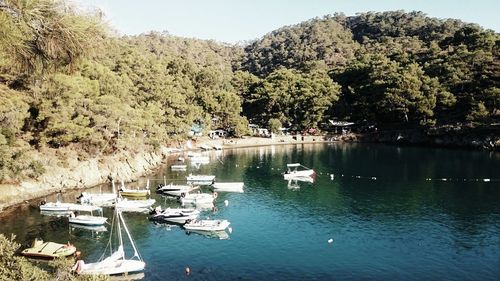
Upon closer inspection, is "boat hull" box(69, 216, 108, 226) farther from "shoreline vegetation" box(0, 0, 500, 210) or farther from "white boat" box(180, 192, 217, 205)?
"white boat" box(180, 192, 217, 205)

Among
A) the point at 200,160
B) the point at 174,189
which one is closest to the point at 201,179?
the point at 174,189

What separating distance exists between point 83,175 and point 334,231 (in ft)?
113

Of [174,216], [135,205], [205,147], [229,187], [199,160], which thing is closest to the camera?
[174,216]

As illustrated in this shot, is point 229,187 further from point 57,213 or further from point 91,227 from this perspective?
point 57,213

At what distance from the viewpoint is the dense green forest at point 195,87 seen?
9.96 meters

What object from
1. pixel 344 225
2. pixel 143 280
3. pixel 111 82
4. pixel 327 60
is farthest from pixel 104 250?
pixel 327 60

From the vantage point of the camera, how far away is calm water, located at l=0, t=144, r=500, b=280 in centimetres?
3362

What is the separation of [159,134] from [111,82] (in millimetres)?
12566

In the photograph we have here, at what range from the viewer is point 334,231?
140 feet

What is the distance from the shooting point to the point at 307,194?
57.9 m

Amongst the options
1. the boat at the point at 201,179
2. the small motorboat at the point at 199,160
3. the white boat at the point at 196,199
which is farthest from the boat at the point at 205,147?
the white boat at the point at 196,199

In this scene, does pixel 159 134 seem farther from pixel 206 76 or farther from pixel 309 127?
pixel 309 127

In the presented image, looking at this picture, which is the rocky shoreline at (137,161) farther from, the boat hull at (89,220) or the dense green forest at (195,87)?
the boat hull at (89,220)

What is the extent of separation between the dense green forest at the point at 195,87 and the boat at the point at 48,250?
508 inches
